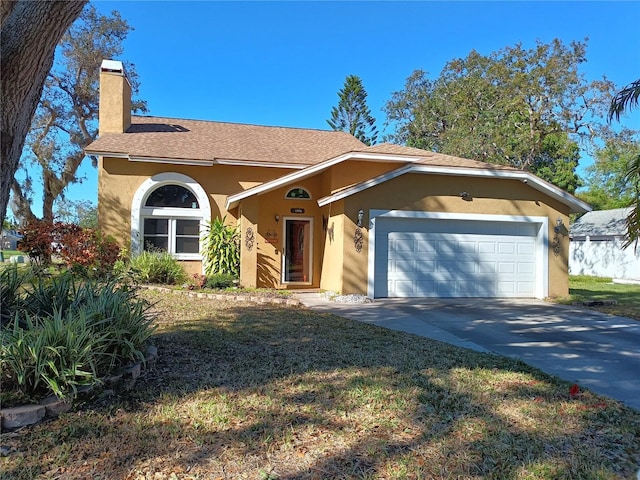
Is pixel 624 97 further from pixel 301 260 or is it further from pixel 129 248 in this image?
pixel 129 248

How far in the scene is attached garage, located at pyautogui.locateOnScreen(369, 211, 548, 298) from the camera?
1216 centimetres

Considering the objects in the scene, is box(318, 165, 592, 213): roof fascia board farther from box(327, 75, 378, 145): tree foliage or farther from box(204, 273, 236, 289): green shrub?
box(327, 75, 378, 145): tree foliage

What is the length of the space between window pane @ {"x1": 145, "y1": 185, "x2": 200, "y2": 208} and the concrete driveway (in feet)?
18.3

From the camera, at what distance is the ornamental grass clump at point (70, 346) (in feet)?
12.6

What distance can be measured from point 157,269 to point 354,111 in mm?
26878

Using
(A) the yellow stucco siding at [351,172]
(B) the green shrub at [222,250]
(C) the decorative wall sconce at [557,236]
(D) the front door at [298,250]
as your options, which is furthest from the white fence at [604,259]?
(B) the green shrub at [222,250]

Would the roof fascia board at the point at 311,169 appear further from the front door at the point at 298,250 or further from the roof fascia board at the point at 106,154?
the roof fascia board at the point at 106,154

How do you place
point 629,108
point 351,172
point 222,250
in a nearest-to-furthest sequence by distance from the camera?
point 629,108
point 351,172
point 222,250

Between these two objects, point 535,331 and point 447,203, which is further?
point 447,203

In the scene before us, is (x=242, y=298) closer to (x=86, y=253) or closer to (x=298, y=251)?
(x=298, y=251)

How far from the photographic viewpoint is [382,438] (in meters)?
3.61

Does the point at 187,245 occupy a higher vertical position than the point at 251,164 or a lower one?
lower

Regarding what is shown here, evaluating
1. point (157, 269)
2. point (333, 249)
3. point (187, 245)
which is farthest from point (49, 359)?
point (187, 245)

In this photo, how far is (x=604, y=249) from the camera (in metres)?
24.7
